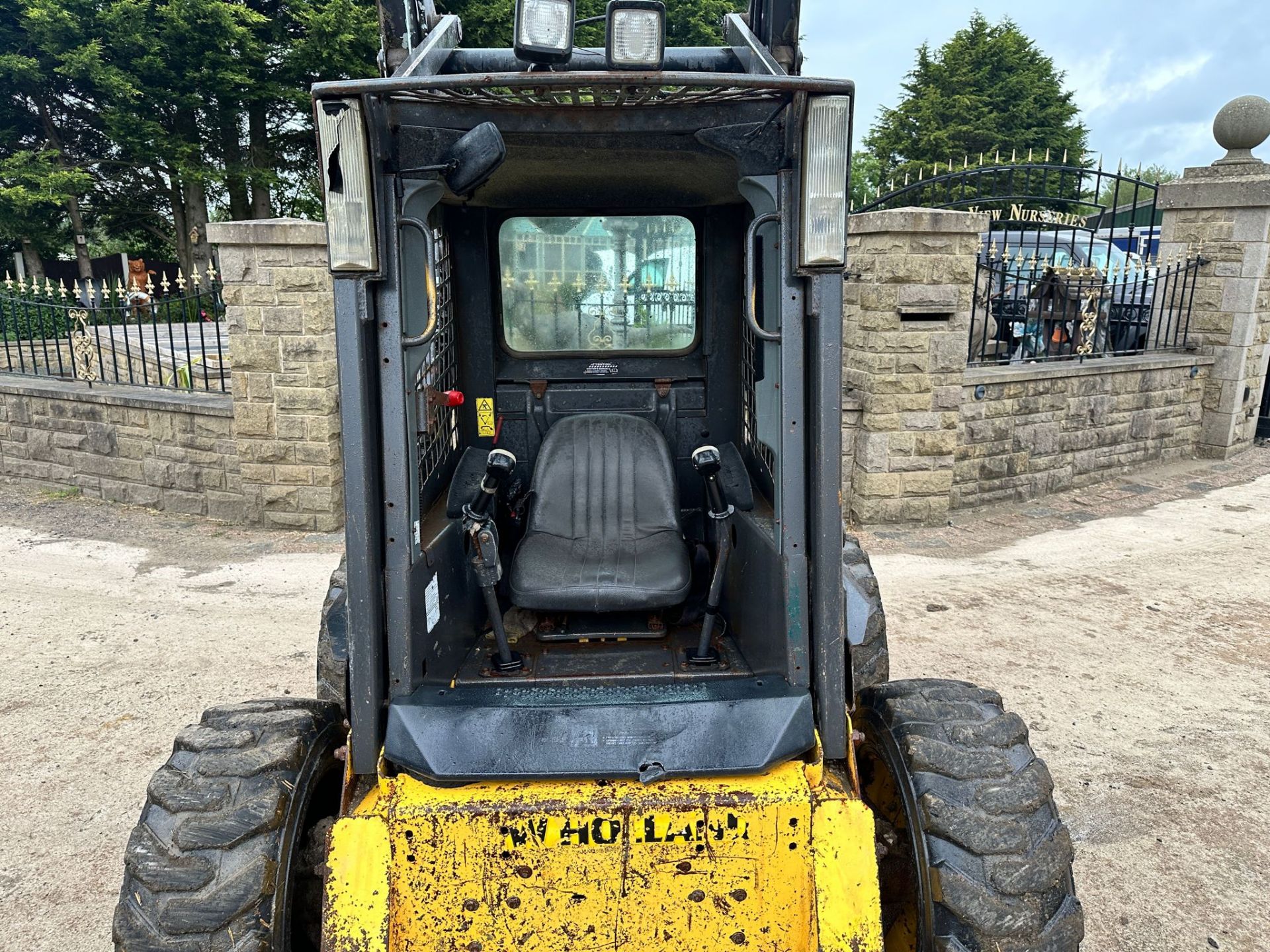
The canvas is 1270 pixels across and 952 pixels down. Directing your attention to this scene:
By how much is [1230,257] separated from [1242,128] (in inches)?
48.6

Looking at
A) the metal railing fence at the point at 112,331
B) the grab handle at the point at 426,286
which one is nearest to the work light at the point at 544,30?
the grab handle at the point at 426,286

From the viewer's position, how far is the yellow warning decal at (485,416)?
3730mm

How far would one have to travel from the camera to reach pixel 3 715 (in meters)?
4.50

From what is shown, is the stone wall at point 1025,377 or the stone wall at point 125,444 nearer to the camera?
the stone wall at point 1025,377

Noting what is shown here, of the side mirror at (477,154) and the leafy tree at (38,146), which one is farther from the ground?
the leafy tree at (38,146)

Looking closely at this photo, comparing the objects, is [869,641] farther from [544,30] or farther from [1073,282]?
[1073,282]

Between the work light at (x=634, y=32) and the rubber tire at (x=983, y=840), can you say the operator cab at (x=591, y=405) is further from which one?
the rubber tire at (x=983, y=840)

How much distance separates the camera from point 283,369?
689 cm

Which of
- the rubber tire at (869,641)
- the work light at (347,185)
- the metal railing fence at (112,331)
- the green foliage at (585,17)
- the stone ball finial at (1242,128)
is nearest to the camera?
the work light at (347,185)

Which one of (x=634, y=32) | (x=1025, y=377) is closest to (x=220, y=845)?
(x=634, y=32)

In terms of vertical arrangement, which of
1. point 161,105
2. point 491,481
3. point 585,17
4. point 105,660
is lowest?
point 105,660

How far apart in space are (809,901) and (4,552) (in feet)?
23.2

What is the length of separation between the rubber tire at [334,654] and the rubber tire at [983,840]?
174cm

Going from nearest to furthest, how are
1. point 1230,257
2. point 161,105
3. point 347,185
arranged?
point 347,185, point 1230,257, point 161,105
